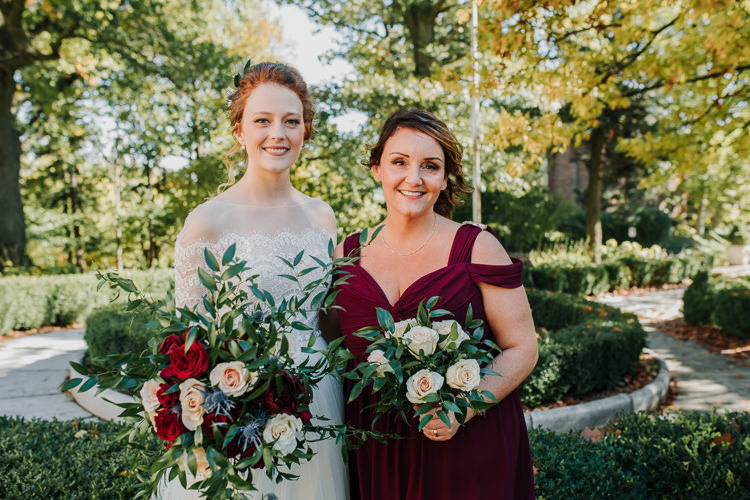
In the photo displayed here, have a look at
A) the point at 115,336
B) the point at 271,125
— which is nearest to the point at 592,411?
the point at 271,125

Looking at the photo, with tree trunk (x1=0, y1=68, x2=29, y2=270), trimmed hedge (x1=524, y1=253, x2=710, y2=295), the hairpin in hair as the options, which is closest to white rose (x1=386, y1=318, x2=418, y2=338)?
the hairpin in hair

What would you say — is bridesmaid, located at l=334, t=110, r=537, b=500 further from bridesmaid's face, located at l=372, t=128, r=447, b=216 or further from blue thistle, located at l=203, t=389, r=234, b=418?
blue thistle, located at l=203, t=389, r=234, b=418

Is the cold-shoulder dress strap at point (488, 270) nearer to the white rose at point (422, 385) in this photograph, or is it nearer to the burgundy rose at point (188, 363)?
the white rose at point (422, 385)

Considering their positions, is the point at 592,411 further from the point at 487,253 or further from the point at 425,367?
the point at 425,367

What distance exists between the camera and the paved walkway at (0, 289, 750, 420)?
20.7ft

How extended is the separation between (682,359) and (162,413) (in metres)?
8.89

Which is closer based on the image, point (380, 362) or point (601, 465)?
point (380, 362)

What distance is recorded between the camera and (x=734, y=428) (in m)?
3.49

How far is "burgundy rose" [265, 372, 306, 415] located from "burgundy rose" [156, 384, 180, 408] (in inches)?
9.7

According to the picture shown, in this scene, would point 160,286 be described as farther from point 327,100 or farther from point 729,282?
point 729,282

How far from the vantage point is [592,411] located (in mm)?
5277

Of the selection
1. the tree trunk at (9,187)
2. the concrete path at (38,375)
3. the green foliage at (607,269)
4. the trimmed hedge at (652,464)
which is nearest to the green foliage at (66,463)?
the concrete path at (38,375)

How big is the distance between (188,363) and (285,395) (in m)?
0.29

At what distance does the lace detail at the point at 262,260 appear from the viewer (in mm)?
2104
